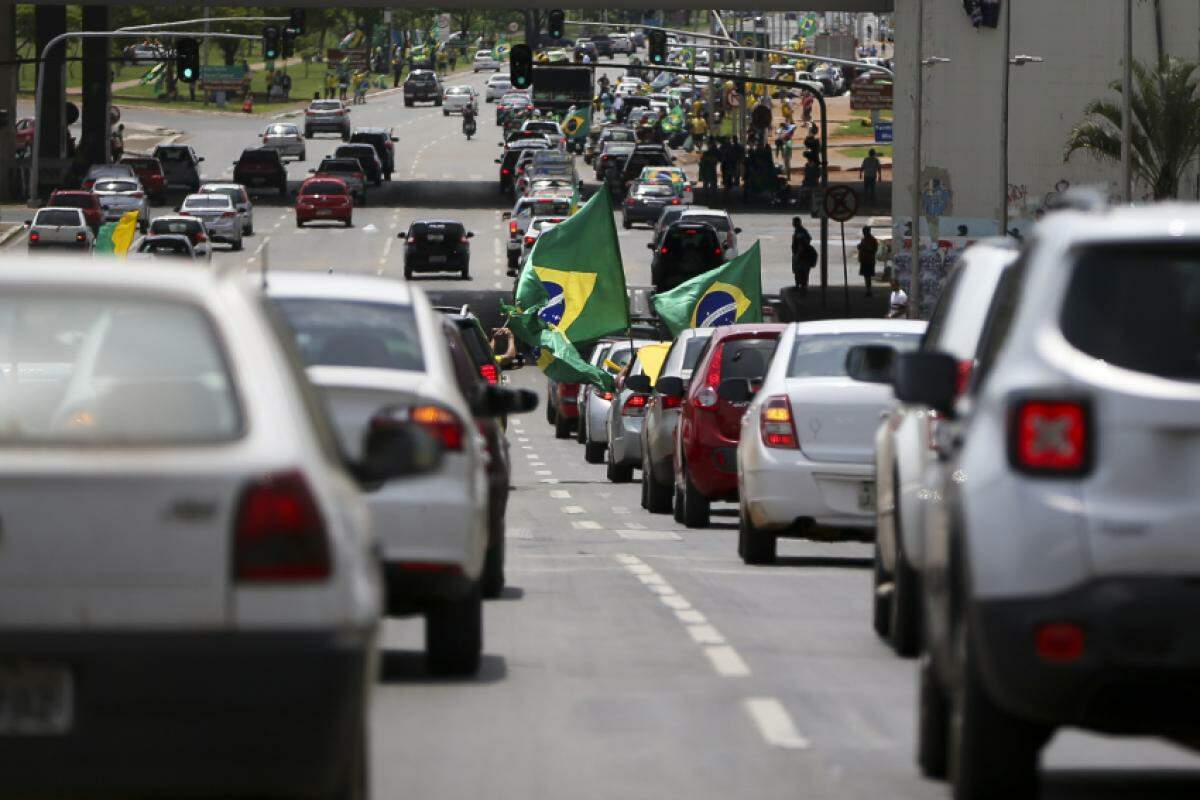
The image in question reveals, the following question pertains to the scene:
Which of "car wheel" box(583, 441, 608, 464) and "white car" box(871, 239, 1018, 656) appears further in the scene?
"car wheel" box(583, 441, 608, 464)

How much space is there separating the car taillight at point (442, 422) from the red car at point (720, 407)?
971cm

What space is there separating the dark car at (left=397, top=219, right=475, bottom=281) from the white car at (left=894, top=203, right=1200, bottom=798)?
5915cm

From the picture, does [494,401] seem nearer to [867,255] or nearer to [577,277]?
[577,277]

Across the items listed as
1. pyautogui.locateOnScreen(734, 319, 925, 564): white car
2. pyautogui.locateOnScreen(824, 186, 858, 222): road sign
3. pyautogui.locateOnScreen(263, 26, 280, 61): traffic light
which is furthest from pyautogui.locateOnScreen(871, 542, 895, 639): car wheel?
pyautogui.locateOnScreen(263, 26, 280, 61): traffic light

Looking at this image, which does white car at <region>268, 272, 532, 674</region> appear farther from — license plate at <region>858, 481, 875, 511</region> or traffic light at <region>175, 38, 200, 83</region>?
traffic light at <region>175, 38, 200, 83</region>

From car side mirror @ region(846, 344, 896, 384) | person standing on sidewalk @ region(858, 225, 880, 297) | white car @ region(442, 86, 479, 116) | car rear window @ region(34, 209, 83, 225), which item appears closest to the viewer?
car side mirror @ region(846, 344, 896, 384)

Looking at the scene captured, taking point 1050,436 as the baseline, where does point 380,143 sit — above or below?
above

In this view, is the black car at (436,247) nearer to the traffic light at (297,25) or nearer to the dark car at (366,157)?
the traffic light at (297,25)

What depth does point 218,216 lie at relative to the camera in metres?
74.1

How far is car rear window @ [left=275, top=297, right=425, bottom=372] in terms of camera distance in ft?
36.7

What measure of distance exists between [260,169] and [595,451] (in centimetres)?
5993

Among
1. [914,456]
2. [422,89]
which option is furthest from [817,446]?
[422,89]

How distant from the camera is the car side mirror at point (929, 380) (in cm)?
832

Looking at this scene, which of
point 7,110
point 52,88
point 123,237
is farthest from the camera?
point 52,88
